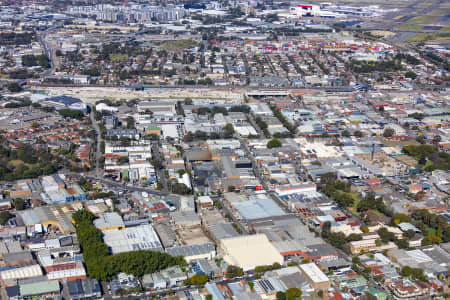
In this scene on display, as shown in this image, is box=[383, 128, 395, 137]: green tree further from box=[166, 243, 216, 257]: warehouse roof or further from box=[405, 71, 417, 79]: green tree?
box=[166, 243, 216, 257]: warehouse roof

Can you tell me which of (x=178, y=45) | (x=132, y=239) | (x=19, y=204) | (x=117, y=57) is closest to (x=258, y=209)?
(x=132, y=239)

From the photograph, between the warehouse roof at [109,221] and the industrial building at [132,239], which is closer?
the industrial building at [132,239]

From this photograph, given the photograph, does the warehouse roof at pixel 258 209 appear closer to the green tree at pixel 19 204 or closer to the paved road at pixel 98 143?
the paved road at pixel 98 143

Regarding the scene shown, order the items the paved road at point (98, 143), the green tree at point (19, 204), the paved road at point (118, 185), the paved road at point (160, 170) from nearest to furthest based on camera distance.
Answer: the green tree at point (19, 204), the paved road at point (118, 185), the paved road at point (160, 170), the paved road at point (98, 143)

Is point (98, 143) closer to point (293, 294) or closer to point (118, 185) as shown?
point (118, 185)

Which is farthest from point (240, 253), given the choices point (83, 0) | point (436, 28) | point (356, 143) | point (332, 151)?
point (83, 0)

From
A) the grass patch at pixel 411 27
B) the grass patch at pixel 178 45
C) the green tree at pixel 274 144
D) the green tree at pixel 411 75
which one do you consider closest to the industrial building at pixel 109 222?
the green tree at pixel 274 144
